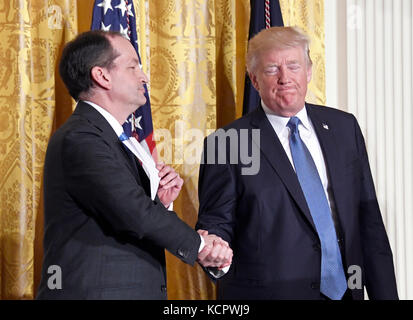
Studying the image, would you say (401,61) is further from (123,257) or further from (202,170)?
(123,257)

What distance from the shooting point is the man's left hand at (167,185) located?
240cm

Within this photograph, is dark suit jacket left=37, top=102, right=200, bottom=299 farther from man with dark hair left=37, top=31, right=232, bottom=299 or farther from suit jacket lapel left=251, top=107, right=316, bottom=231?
suit jacket lapel left=251, top=107, right=316, bottom=231

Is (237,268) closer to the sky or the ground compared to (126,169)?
closer to the ground

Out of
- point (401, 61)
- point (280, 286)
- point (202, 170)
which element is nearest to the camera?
point (280, 286)

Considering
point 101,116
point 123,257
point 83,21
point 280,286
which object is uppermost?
point 83,21

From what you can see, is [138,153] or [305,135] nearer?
[138,153]

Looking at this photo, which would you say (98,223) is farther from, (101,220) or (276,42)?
(276,42)

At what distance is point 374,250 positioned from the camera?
2.53m

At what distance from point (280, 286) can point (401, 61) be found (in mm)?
1909

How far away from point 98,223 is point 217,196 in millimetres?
595

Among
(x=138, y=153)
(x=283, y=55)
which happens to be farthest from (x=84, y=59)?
(x=283, y=55)

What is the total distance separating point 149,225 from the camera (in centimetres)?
197

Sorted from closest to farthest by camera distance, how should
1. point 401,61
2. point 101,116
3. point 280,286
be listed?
point 101,116, point 280,286, point 401,61

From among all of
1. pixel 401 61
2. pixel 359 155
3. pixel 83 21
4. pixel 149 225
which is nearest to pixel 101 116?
pixel 149 225
